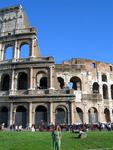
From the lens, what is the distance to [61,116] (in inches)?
1523

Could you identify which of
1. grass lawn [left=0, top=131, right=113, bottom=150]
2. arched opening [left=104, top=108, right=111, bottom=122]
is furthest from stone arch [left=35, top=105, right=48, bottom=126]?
Answer: grass lawn [left=0, top=131, right=113, bottom=150]

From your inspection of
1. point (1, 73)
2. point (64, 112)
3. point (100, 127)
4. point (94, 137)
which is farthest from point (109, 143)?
point (1, 73)

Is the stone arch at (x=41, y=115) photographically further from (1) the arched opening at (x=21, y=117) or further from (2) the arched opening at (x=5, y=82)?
(2) the arched opening at (x=5, y=82)

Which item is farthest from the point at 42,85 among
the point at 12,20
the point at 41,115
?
the point at 12,20

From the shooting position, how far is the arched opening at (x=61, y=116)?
38.4m

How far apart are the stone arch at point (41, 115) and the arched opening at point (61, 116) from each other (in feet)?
4.88

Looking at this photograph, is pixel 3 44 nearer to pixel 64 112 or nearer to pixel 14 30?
pixel 14 30

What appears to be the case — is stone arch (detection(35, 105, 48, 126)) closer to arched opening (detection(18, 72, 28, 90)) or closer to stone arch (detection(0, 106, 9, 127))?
stone arch (detection(0, 106, 9, 127))

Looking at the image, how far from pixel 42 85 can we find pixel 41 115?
722 centimetres

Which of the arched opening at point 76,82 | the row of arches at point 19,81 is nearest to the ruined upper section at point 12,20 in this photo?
the row of arches at point 19,81

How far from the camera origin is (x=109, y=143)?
69.6 feet

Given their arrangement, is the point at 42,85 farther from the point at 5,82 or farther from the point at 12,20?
the point at 12,20

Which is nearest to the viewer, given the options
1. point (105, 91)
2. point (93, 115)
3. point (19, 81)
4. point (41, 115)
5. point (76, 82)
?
point (41, 115)

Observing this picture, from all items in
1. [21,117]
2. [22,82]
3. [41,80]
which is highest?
[41,80]
